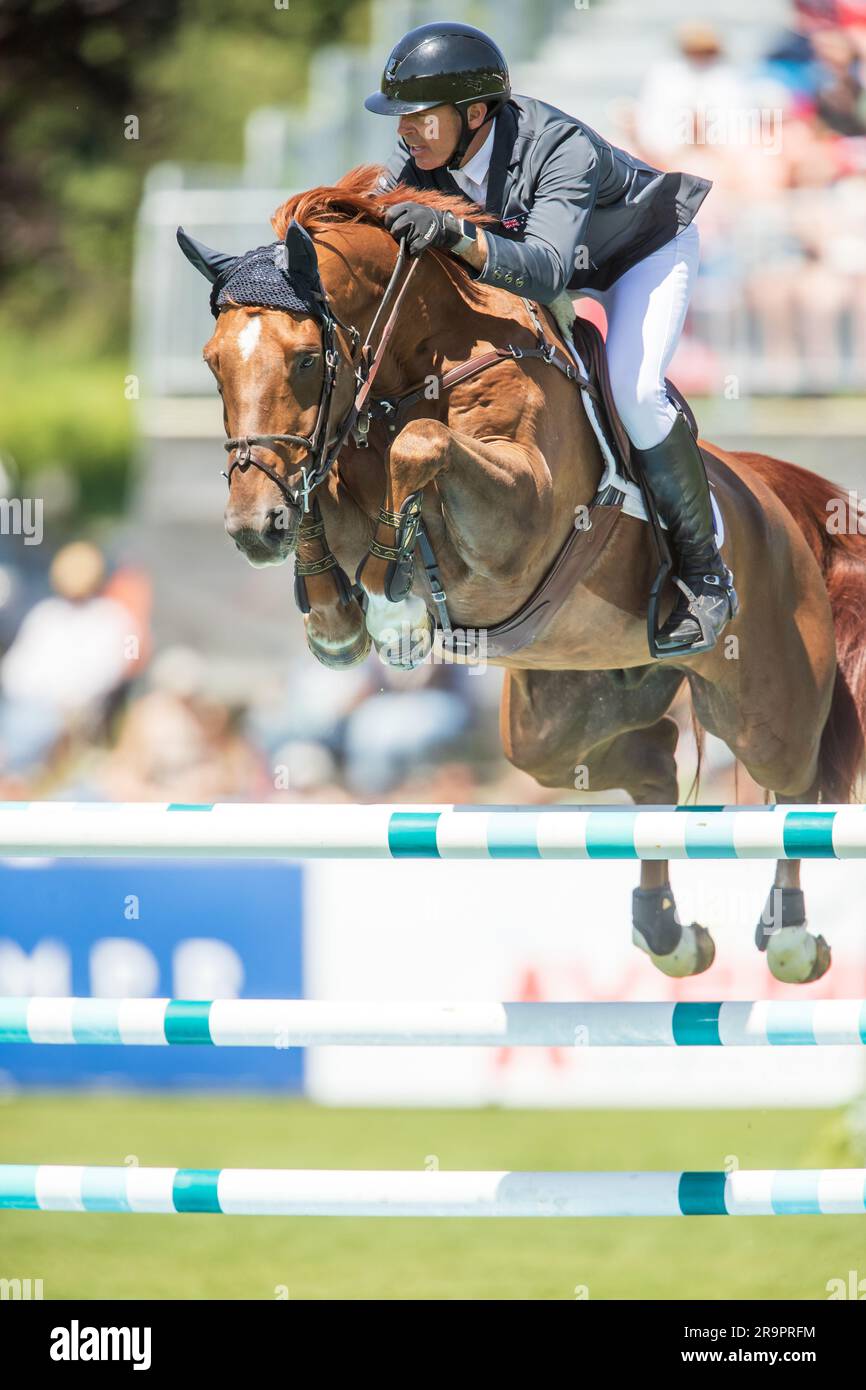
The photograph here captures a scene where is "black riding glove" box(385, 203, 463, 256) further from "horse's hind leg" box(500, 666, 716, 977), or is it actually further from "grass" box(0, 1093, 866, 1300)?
"grass" box(0, 1093, 866, 1300)

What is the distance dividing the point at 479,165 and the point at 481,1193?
2.19 metres

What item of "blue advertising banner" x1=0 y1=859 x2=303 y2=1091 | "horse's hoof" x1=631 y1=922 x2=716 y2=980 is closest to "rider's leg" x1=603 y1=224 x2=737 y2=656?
"horse's hoof" x1=631 y1=922 x2=716 y2=980

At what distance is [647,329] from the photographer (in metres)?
3.95

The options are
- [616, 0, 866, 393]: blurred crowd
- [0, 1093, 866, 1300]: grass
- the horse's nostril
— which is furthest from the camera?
[616, 0, 866, 393]: blurred crowd

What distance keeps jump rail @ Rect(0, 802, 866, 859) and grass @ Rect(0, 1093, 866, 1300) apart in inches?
79.3

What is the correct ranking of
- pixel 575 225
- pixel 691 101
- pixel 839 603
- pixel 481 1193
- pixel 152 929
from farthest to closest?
1. pixel 691 101
2. pixel 152 929
3. pixel 839 603
4. pixel 575 225
5. pixel 481 1193

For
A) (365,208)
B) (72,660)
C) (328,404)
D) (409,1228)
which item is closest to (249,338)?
(328,404)

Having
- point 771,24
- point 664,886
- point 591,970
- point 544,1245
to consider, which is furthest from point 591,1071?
point 771,24

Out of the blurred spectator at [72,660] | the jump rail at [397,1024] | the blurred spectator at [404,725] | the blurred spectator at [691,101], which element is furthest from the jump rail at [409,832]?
the blurred spectator at [691,101]

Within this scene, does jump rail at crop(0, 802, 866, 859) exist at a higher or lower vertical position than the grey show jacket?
lower

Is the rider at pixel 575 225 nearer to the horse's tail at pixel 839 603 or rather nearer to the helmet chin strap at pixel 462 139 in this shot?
the helmet chin strap at pixel 462 139

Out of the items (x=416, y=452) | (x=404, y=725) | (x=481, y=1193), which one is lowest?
(x=481, y=1193)

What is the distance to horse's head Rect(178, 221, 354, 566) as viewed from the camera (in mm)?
3289

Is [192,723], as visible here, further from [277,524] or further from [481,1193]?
[481,1193]
